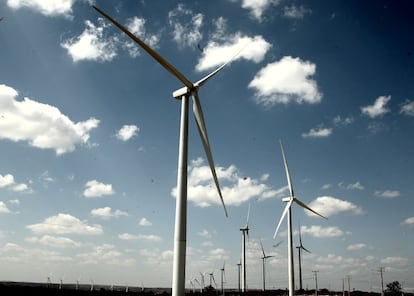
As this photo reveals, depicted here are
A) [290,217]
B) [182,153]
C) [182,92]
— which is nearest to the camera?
[182,153]

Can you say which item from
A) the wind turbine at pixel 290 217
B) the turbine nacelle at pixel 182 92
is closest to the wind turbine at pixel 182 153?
the turbine nacelle at pixel 182 92

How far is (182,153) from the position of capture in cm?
1953

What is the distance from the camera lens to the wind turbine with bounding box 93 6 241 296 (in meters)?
17.4

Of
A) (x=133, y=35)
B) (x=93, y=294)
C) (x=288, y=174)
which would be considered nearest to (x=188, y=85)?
(x=133, y=35)

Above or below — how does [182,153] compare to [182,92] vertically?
below

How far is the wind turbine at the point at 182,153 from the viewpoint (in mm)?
17406

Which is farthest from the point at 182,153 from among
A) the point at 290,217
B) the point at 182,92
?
the point at 290,217

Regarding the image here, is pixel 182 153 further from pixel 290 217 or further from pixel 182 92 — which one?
pixel 290 217

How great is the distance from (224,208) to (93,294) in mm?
25228

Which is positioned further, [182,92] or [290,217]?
[290,217]

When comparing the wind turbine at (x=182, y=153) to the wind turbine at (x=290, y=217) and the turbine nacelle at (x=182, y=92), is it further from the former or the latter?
the wind turbine at (x=290, y=217)

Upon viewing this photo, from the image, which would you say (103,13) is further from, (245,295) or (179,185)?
(245,295)

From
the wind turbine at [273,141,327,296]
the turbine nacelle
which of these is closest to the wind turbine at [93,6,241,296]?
the turbine nacelle

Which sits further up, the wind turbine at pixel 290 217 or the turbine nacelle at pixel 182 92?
the turbine nacelle at pixel 182 92
